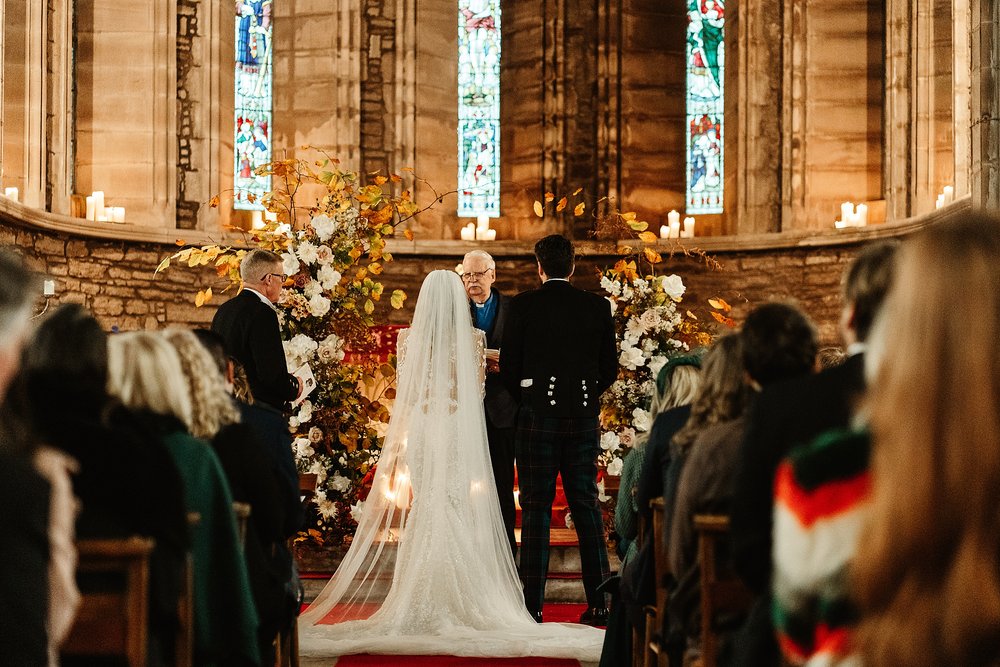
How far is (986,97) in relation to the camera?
7.97m

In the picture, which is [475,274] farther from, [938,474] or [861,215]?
[861,215]

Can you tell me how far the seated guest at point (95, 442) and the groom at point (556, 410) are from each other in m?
3.25

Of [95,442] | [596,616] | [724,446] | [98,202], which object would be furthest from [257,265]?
[98,202]

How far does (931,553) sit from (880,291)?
102 cm

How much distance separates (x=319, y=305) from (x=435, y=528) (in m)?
1.62

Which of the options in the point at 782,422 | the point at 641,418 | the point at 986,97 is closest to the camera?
the point at 782,422

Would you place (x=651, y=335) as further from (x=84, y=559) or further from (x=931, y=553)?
(x=931, y=553)

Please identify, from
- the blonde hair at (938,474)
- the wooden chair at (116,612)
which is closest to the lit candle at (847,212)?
the wooden chair at (116,612)

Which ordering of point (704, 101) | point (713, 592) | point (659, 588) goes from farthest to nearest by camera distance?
point (704, 101) → point (659, 588) → point (713, 592)

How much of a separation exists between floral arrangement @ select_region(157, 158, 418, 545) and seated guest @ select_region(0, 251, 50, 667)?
4.79 m

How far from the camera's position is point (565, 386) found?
5.97 metres

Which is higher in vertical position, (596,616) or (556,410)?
(556,410)

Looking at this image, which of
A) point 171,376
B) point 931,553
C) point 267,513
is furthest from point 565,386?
point 931,553

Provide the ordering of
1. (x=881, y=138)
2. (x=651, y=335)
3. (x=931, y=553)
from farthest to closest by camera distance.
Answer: (x=881, y=138), (x=651, y=335), (x=931, y=553)
